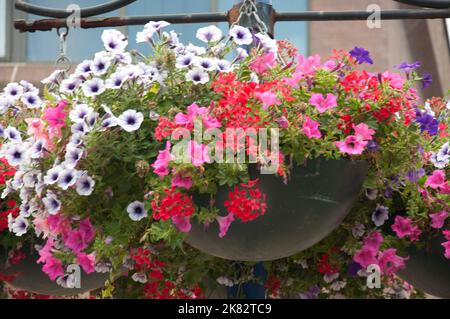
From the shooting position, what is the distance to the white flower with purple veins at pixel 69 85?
1.99 metres

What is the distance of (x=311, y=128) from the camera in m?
1.85

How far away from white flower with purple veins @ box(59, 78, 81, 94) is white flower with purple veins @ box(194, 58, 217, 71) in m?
0.27

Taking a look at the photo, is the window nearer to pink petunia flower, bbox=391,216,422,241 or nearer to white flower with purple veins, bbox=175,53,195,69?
pink petunia flower, bbox=391,216,422,241

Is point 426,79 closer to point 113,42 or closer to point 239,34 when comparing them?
point 239,34

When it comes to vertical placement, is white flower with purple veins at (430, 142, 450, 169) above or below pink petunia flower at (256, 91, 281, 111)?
below

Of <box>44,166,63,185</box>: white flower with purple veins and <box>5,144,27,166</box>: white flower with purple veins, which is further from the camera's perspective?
<box>5,144,27,166</box>: white flower with purple veins

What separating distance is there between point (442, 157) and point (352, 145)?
428 millimetres

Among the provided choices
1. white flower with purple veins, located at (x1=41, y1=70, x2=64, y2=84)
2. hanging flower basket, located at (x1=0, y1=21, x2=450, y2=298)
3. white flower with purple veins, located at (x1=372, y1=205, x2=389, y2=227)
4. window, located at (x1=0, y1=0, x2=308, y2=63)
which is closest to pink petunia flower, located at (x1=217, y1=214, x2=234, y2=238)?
hanging flower basket, located at (x1=0, y1=21, x2=450, y2=298)

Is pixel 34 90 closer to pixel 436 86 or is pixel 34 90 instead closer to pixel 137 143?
pixel 137 143

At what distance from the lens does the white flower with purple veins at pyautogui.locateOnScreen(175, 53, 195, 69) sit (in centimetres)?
191

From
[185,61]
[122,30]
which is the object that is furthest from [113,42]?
[122,30]

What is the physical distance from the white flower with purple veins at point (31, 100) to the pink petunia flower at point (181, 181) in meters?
0.62
